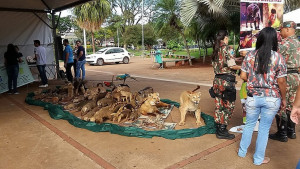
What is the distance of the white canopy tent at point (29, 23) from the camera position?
995cm

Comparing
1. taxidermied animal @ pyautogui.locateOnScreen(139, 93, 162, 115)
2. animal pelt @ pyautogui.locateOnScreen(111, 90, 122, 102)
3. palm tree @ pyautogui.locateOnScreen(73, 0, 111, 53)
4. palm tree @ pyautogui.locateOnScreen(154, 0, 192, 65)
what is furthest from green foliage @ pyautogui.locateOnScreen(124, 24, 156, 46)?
taxidermied animal @ pyautogui.locateOnScreen(139, 93, 162, 115)

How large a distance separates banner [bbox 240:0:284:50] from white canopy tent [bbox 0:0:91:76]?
288 inches

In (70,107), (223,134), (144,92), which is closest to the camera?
(223,134)

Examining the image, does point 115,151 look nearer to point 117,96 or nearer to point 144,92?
point 117,96

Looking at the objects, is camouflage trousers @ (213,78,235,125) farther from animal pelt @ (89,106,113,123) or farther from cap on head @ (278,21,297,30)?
animal pelt @ (89,106,113,123)

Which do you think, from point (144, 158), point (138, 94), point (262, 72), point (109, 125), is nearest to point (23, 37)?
point (138, 94)

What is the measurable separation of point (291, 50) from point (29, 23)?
11.1 meters

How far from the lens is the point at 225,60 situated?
366 centimetres

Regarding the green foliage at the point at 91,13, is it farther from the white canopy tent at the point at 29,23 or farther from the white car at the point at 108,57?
the white canopy tent at the point at 29,23

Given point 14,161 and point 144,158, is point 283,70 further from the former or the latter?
point 14,161

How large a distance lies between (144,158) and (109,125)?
1.31 m

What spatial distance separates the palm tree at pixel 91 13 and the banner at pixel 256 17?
72.9 ft

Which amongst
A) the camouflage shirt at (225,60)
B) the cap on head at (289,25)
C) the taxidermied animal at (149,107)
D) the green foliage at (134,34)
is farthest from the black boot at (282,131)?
the green foliage at (134,34)

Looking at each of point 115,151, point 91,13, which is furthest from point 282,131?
point 91,13
